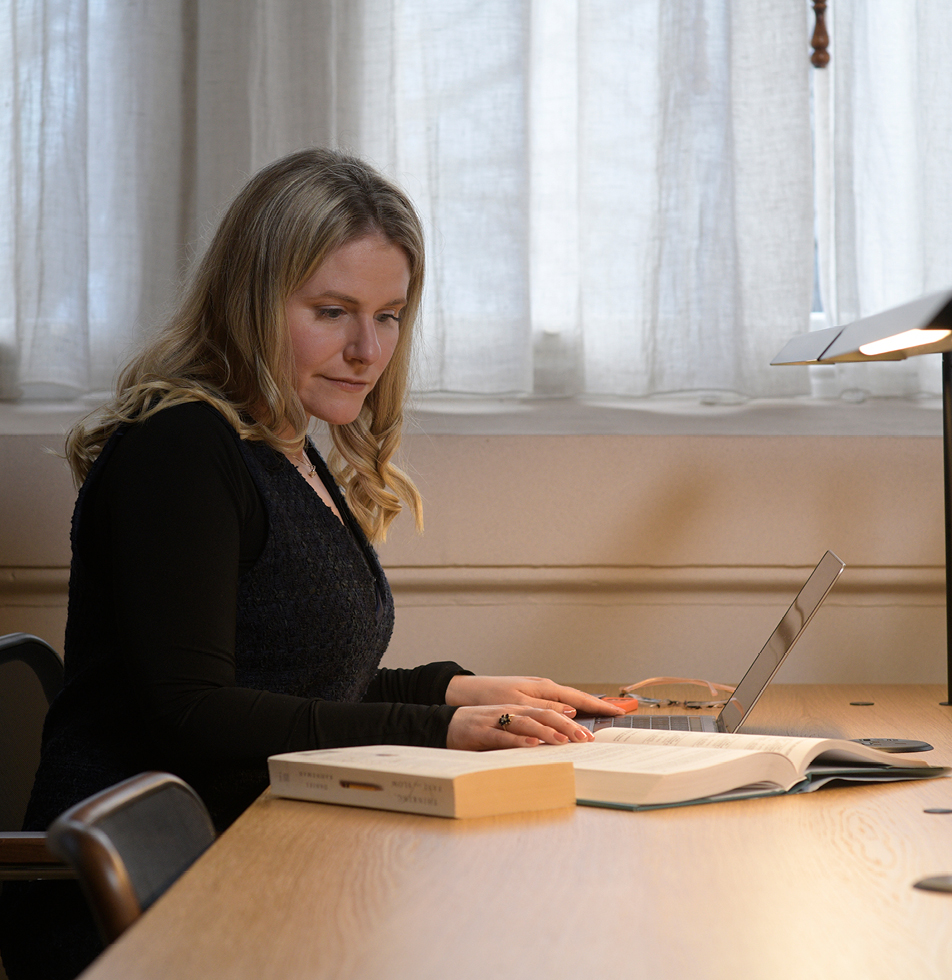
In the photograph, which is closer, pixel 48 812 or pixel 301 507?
pixel 48 812

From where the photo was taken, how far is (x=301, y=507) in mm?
1301

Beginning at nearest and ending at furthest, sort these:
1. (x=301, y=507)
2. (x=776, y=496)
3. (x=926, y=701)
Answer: (x=301, y=507), (x=926, y=701), (x=776, y=496)

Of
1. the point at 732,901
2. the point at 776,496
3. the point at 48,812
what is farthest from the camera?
the point at 776,496

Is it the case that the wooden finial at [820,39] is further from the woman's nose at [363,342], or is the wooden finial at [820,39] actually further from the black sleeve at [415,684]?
the black sleeve at [415,684]

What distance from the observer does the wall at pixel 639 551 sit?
6.66ft

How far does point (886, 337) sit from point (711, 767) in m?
0.75

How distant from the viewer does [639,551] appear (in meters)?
2.04

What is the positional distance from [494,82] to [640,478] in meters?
0.80

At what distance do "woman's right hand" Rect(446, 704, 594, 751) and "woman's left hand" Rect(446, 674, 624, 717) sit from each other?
170 mm

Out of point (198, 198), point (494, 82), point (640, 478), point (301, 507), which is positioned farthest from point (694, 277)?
point (301, 507)

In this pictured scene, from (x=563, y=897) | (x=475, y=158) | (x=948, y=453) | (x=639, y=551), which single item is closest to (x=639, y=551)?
(x=639, y=551)

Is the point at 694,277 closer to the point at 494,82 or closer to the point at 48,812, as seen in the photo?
the point at 494,82

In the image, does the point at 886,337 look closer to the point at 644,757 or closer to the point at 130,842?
the point at 644,757

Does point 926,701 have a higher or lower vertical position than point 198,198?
lower
